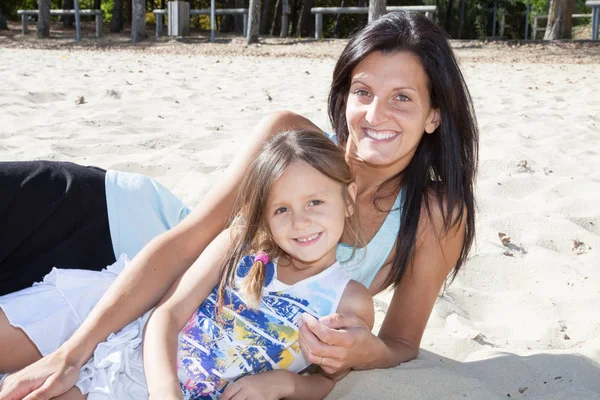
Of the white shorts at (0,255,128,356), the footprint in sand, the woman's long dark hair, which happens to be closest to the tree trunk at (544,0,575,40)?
the footprint in sand

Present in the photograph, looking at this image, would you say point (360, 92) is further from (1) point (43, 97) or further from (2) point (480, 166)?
(1) point (43, 97)

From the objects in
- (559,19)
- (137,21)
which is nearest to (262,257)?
(559,19)

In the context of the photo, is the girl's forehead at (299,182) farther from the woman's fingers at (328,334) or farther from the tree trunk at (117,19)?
the tree trunk at (117,19)

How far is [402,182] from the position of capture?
2400 mm

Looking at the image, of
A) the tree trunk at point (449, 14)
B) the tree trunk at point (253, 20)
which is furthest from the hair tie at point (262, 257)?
the tree trunk at point (449, 14)

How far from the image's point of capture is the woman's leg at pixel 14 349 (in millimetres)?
2102

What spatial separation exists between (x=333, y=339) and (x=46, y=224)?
3.69ft

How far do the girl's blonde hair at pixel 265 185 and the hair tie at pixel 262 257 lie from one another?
0.8 inches

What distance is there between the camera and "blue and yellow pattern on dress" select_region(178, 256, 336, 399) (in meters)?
1.95

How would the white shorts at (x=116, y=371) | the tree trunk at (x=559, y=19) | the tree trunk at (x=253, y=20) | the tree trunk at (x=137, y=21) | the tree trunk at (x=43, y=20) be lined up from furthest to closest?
the tree trunk at (x=43, y=20) < the tree trunk at (x=137, y=21) < the tree trunk at (x=559, y=19) < the tree trunk at (x=253, y=20) < the white shorts at (x=116, y=371)

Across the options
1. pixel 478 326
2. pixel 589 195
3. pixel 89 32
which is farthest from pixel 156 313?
pixel 89 32

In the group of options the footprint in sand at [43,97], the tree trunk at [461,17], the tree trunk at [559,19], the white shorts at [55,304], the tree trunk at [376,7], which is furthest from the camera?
the tree trunk at [461,17]

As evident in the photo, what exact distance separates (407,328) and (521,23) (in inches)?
1148

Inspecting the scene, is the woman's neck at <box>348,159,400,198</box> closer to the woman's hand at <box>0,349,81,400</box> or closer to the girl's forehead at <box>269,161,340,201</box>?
the girl's forehead at <box>269,161,340,201</box>
